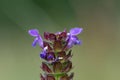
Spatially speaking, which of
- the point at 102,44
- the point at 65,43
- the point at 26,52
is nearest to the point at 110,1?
the point at 102,44

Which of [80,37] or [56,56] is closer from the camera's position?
[56,56]

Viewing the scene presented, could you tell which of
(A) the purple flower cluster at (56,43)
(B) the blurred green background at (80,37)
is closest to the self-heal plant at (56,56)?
(A) the purple flower cluster at (56,43)

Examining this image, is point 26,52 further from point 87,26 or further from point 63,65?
point 63,65

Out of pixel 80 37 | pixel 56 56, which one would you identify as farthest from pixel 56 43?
pixel 80 37

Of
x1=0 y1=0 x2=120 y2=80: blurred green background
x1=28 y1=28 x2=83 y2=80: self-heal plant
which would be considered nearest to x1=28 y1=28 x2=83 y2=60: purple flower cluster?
x1=28 y1=28 x2=83 y2=80: self-heal plant

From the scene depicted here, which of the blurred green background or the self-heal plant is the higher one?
the blurred green background

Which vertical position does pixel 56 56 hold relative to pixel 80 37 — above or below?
below

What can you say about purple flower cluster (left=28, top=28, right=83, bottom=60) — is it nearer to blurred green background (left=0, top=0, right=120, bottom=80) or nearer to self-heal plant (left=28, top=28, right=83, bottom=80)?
self-heal plant (left=28, top=28, right=83, bottom=80)

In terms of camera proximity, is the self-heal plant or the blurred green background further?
the blurred green background

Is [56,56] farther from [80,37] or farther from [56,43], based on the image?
[80,37]
